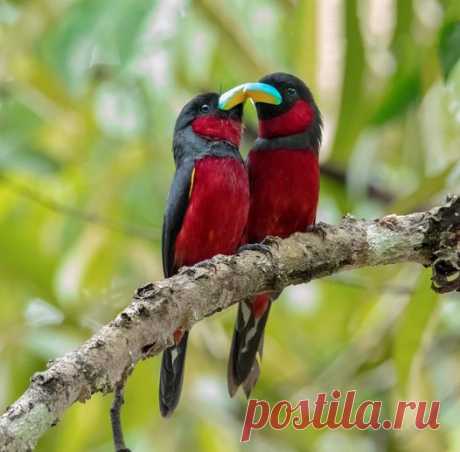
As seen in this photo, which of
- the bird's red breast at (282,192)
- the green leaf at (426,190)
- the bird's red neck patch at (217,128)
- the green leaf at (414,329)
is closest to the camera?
the green leaf at (414,329)

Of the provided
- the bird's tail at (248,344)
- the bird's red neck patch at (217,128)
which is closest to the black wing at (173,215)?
the bird's red neck patch at (217,128)

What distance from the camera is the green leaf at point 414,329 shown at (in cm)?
411

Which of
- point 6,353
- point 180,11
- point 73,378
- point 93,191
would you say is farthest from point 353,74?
point 73,378

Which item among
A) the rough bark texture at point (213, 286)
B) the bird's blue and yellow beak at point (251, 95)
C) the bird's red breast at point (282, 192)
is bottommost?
the rough bark texture at point (213, 286)

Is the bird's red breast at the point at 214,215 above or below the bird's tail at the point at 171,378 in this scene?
above

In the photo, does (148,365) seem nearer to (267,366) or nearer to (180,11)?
(267,366)

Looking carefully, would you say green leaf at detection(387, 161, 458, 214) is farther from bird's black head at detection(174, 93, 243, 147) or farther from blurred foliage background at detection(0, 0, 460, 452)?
bird's black head at detection(174, 93, 243, 147)

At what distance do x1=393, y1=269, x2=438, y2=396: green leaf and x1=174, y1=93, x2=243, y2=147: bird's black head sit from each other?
4.53 ft

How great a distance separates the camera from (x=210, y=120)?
519cm

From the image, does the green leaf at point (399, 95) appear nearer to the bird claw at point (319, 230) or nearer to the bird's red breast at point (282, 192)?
the bird's red breast at point (282, 192)

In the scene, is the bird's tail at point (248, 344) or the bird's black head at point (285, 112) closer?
the bird's tail at point (248, 344)

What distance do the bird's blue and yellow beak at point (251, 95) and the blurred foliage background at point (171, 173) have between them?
0.26m

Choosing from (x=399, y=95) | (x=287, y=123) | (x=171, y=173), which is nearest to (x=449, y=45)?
(x=399, y=95)

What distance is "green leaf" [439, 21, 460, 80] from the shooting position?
3361mm
